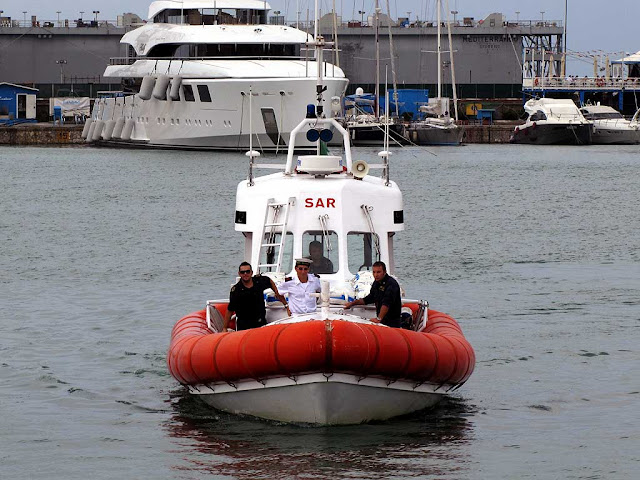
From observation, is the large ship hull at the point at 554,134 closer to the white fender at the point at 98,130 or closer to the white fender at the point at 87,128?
the white fender at the point at 98,130

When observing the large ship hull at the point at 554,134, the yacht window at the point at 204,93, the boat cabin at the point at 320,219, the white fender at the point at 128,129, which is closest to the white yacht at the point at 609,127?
the large ship hull at the point at 554,134

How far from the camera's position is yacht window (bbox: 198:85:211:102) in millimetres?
75969

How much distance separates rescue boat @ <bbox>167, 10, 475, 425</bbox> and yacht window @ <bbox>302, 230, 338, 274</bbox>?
2 centimetres

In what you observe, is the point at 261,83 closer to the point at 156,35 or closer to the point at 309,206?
the point at 156,35

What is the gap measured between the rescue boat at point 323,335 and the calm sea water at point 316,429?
419mm

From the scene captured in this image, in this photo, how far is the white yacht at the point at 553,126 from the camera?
9481 centimetres

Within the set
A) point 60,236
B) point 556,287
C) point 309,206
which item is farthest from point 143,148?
point 309,206

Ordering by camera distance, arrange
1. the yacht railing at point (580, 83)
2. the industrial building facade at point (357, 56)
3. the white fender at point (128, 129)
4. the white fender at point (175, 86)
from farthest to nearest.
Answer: the industrial building facade at point (357, 56) → the yacht railing at point (580, 83) → the white fender at point (128, 129) → the white fender at point (175, 86)

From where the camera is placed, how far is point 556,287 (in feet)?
94.3

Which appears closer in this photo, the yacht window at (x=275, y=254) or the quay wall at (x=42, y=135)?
the yacht window at (x=275, y=254)

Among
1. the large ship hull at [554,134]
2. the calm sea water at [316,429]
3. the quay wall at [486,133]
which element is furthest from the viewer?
the quay wall at [486,133]

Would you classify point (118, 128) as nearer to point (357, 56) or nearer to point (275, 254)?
point (357, 56)

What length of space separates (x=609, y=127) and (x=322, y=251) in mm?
82128

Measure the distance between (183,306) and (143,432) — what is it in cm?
964
